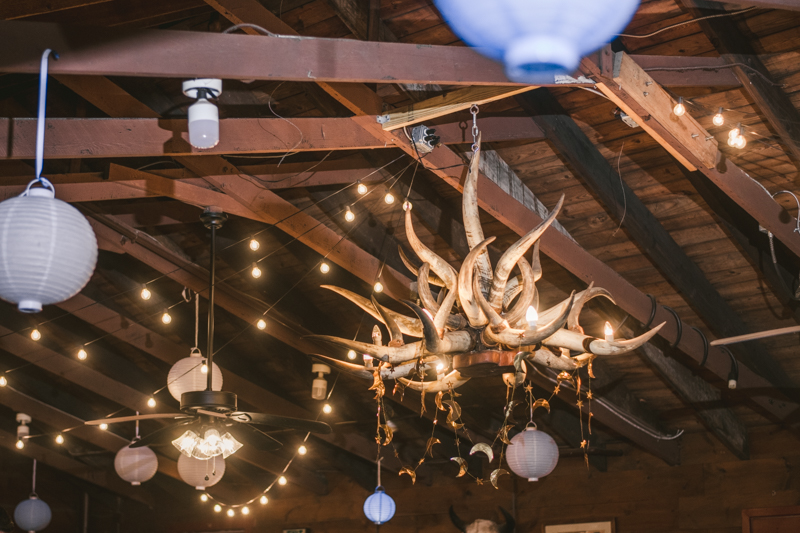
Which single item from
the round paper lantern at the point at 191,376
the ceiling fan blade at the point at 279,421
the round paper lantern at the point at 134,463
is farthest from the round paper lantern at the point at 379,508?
the ceiling fan blade at the point at 279,421

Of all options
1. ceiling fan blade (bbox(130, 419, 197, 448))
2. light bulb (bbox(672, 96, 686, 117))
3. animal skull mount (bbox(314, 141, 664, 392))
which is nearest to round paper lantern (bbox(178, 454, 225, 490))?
ceiling fan blade (bbox(130, 419, 197, 448))

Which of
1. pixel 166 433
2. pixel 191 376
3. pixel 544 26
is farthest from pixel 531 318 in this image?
pixel 191 376

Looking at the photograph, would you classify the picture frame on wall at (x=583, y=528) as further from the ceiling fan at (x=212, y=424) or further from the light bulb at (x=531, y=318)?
the light bulb at (x=531, y=318)

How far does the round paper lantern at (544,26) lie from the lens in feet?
7.82

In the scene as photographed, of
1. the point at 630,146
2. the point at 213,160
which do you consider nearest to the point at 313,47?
the point at 213,160

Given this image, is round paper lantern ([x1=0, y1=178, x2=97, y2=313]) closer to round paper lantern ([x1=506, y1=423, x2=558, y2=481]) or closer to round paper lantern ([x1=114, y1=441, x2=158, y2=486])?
round paper lantern ([x1=506, y1=423, x2=558, y2=481])

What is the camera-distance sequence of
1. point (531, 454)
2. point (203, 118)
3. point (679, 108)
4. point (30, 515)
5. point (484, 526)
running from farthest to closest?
point (30, 515) < point (484, 526) < point (531, 454) < point (679, 108) < point (203, 118)

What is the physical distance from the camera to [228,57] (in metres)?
2.67

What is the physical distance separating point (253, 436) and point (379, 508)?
7.15 ft

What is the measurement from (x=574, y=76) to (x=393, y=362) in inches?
52.7

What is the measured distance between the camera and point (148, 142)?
3646 mm

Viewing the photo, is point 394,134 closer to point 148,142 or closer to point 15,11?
point 148,142

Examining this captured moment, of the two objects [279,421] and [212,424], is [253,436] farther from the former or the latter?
[279,421]

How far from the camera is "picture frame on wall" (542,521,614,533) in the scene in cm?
722
